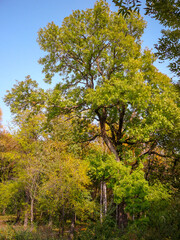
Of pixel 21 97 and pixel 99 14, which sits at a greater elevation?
pixel 99 14

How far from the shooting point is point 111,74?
532 inches

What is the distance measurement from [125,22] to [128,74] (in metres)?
4.36

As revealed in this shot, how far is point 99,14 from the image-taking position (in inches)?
492

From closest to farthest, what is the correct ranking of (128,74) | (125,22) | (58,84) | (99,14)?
(128,74) → (99,14) → (125,22) → (58,84)

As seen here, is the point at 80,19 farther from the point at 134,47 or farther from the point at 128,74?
the point at 128,74

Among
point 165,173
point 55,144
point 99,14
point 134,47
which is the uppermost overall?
point 99,14

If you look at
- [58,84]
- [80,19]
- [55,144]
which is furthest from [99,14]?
[55,144]

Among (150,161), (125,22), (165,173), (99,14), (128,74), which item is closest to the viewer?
(128,74)

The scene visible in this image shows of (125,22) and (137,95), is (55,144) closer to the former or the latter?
(137,95)

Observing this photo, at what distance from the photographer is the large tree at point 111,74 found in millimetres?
11117

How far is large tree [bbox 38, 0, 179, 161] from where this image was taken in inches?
438

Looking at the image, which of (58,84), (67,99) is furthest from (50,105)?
(58,84)

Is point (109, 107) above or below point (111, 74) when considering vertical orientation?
below

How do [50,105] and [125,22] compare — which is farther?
[125,22]
